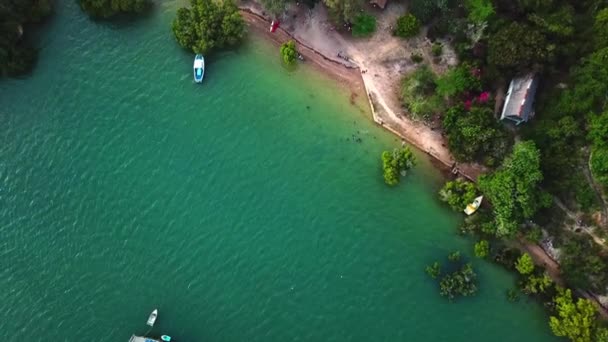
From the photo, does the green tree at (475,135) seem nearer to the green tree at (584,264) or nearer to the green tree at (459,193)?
the green tree at (459,193)

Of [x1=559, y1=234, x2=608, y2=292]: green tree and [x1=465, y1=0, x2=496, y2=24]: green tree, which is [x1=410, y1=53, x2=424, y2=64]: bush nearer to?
[x1=465, y1=0, x2=496, y2=24]: green tree

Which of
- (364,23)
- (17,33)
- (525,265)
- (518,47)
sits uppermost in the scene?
(518,47)

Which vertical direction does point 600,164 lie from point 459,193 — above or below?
above

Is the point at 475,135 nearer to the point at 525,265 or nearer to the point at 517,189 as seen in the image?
the point at 517,189

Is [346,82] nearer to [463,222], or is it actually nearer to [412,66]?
[412,66]

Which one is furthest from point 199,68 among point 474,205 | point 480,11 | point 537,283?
point 537,283

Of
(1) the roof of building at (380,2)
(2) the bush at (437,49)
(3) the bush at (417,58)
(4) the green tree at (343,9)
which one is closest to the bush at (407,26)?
(3) the bush at (417,58)

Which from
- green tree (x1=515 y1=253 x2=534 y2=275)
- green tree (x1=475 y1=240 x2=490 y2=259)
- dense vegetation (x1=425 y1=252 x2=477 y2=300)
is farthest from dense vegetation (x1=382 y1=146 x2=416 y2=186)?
green tree (x1=515 y1=253 x2=534 y2=275)
